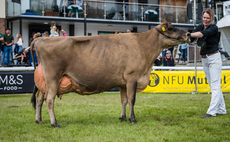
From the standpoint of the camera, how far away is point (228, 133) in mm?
5797

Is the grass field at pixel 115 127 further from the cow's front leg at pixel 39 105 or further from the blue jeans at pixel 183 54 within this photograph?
the blue jeans at pixel 183 54

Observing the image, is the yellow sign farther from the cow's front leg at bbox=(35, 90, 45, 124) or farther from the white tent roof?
the white tent roof

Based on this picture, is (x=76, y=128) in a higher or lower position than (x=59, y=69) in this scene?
lower

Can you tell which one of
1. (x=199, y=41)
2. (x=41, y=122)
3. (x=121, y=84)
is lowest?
(x=41, y=122)

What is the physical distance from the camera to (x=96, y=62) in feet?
22.7

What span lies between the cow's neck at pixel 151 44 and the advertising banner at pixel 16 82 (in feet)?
26.1

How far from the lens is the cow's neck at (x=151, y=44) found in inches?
295

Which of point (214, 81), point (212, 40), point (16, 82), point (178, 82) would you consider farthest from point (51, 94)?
point (178, 82)

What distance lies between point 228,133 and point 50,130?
11.6 ft

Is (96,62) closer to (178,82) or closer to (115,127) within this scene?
(115,127)

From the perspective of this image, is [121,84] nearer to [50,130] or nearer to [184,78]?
[50,130]

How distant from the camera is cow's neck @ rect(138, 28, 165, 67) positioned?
750 centimetres

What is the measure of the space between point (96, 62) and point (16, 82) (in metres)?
7.97

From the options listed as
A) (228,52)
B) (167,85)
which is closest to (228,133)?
(167,85)
